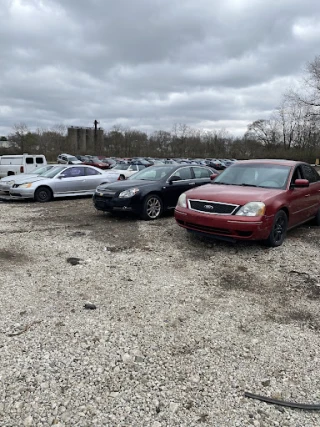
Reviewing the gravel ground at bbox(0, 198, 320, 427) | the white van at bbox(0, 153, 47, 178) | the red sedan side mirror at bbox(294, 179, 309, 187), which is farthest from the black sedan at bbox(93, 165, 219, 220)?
the white van at bbox(0, 153, 47, 178)

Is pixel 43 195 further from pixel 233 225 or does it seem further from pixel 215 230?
pixel 233 225

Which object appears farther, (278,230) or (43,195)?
(43,195)

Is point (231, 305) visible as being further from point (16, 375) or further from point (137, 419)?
point (16, 375)

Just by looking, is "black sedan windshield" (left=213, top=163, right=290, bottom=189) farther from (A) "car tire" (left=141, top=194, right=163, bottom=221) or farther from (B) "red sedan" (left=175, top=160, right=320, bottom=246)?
(A) "car tire" (left=141, top=194, right=163, bottom=221)

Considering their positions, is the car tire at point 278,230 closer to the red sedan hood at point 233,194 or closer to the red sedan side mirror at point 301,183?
the red sedan hood at point 233,194

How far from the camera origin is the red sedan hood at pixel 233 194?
5562 mm

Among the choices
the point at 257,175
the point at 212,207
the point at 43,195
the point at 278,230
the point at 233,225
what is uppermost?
the point at 257,175

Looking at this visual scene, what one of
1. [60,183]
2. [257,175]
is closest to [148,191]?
[257,175]

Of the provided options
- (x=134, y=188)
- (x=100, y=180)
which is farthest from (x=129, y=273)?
(x=100, y=180)

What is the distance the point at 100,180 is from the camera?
13.1m

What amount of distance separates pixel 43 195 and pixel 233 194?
823 centimetres

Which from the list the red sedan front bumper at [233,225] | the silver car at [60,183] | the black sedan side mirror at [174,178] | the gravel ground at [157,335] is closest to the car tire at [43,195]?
the silver car at [60,183]

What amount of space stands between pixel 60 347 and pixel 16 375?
0.45 m

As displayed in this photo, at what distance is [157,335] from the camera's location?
3162 millimetres
